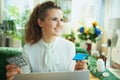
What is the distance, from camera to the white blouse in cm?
145

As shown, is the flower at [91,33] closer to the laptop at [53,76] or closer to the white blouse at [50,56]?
the white blouse at [50,56]

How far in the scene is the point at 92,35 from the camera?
239 cm

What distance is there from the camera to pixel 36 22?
1547 millimetres

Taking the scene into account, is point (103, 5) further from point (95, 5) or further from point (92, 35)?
point (92, 35)

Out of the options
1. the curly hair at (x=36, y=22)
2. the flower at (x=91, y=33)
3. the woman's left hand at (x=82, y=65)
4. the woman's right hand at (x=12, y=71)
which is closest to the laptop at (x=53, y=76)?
the woman's right hand at (x=12, y=71)

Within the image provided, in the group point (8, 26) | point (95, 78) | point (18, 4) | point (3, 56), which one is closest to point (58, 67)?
point (95, 78)

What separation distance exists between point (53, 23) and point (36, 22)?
202mm

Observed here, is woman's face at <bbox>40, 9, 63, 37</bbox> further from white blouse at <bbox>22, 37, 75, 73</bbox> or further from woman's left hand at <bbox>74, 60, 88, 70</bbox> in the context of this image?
woman's left hand at <bbox>74, 60, 88, 70</bbox>

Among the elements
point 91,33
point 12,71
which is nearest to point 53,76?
point 12,71

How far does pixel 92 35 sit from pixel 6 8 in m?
1.49

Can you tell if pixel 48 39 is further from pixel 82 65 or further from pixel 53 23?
pixel 82 65

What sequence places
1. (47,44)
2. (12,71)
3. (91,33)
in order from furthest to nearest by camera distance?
(91,33) < (47,44) < (12,71)

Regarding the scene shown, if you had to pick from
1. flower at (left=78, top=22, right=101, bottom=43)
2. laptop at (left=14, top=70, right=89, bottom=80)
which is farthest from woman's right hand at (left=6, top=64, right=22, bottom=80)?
flower at (left=78, top=22, right=101, bottom=43)

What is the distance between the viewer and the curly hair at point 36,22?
4.79 feet
